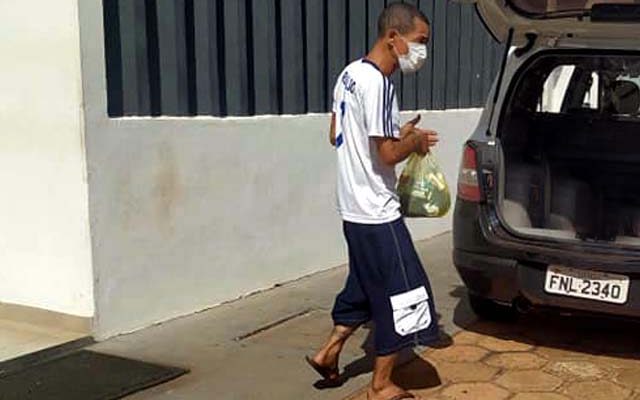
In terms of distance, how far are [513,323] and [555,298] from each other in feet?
2.91

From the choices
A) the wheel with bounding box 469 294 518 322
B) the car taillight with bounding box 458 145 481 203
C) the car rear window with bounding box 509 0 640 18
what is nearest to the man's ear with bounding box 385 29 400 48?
the car taillight with bounding box 458 145 481 203

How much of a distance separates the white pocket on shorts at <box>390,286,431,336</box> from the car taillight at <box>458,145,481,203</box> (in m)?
1.11

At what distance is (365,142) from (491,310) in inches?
80.8

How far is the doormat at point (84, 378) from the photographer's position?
168 inches

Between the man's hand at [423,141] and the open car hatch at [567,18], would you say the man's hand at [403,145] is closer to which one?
the man's hand at [423,141]

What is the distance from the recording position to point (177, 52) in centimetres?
531

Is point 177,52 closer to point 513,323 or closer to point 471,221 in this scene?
point 471,221

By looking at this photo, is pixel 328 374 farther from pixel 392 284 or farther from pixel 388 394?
pixel 392 284

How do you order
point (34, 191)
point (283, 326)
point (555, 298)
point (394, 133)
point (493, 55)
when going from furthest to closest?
point (493, 55)
point (283, 326)
point (34, 191)
point (555, 298)
point (394, 133)

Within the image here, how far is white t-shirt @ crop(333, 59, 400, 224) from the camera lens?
3785mm

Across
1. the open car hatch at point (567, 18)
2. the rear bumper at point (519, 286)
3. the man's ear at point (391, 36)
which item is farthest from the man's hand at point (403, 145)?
the open car hatch at point (567, 18)

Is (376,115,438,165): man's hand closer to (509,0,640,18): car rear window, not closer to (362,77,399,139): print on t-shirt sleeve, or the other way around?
(362,77,399,139): print on t-shirt sleeve

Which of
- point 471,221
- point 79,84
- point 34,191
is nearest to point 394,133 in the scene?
point 471,221

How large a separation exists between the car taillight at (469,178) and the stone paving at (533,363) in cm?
89
